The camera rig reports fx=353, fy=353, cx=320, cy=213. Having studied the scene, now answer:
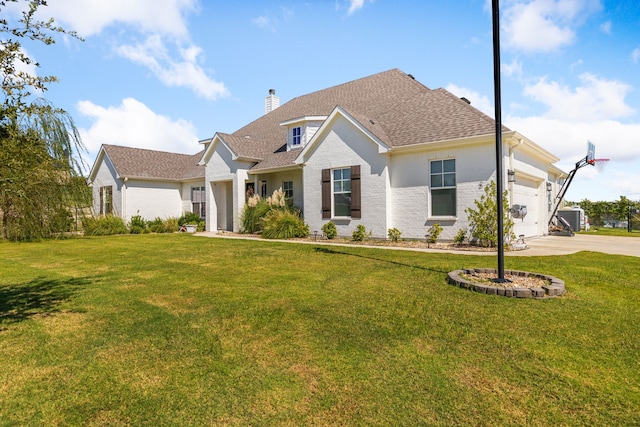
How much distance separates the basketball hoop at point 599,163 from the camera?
50.6ft

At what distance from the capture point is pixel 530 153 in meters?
13.2

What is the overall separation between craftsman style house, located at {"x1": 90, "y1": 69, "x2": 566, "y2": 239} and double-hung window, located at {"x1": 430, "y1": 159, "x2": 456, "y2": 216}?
0.03 metres

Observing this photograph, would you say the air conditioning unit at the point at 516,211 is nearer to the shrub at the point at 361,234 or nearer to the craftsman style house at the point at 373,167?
the craftsman style house at the point at 373,167

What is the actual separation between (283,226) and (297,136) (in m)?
5.31

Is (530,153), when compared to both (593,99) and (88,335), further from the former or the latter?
(88,335)

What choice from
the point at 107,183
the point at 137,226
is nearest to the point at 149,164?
the point at 107,183

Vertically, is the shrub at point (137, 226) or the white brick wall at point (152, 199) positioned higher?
the white brick wall at point (152, 199)

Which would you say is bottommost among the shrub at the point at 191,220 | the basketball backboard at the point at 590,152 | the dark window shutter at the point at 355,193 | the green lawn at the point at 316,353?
the green lawn at the point at 316,353

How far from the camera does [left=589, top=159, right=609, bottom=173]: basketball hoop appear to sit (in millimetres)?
15437

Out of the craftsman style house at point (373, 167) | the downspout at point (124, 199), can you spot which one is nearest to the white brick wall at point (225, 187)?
the craftsman style house at point (373, 167)

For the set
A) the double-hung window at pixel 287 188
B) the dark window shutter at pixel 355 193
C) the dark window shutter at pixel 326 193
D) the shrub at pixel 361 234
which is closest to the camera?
the shrub at pixel 361 234

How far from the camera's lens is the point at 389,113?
15.1 m

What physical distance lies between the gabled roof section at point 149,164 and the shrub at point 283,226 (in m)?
7.81

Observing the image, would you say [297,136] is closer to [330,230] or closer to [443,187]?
[330,230]
